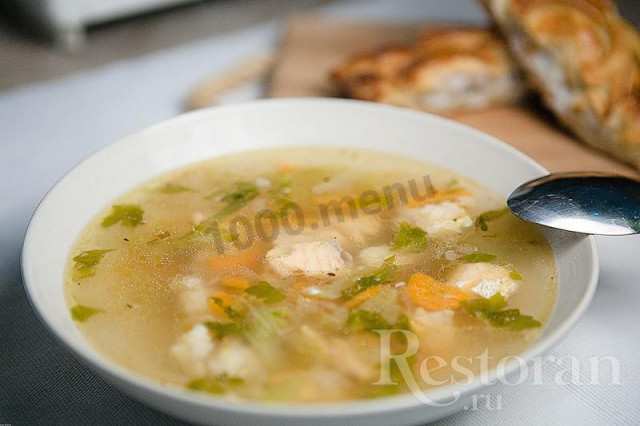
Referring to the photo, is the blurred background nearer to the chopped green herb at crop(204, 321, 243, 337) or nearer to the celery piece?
the celery piece

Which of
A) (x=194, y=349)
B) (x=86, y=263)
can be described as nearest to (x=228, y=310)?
(x=194, y=349)

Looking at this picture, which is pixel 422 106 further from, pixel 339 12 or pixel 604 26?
pixel 339 12

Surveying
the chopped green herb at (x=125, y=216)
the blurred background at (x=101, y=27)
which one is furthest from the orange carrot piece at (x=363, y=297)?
the blurred background at (x=101, y=27)

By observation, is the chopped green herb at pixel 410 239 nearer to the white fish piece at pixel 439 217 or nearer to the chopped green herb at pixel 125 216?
the white fish piece at pixel 439 217

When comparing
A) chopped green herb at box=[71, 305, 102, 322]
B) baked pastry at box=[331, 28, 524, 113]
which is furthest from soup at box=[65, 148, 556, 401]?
baked pastry at box=[331, 28, 524, 113]

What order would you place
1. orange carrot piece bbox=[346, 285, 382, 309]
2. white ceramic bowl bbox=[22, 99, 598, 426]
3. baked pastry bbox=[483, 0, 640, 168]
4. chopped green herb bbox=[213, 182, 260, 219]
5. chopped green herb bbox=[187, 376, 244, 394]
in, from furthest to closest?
baked pastry bbox=[483, 0, 640, 168] < chopped green herb bbox=[213, 182, 260, 219] < orange carrot piece bbox=[346, 285, 382, 309] < chopped green herb bbox=[187, 376, 244, 394] < white ceramic bowl bbox=[22, 99, 598, 426]

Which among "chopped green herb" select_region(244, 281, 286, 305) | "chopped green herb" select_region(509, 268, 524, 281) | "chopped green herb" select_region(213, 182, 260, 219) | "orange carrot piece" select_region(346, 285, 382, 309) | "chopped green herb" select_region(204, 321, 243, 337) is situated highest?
"chopped green herb" select_region(204, 321, 243, 337)

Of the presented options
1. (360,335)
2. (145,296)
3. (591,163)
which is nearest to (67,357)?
(145,296)

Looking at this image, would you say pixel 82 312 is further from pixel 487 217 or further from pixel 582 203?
pixel 582 203

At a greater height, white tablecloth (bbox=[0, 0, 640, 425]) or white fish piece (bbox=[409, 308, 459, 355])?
white fish piece (bbox=[409, 308, 459, 355])
